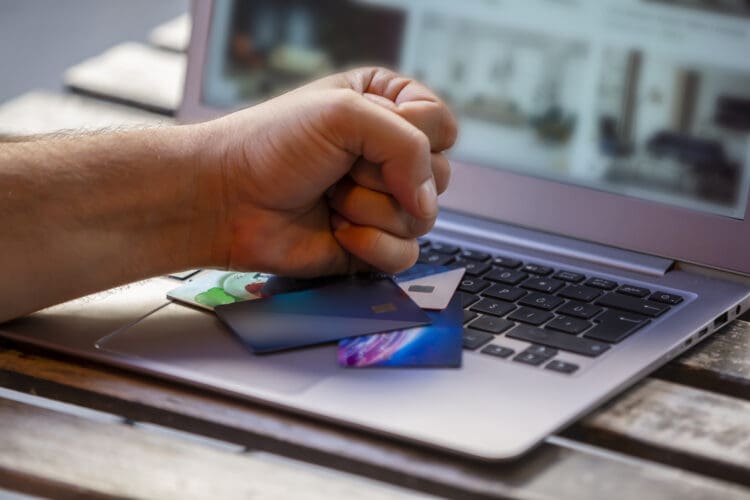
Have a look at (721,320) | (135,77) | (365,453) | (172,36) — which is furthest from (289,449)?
(172,36)

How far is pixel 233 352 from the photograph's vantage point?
2.23 feet

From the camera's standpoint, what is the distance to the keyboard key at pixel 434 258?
857 millimetres

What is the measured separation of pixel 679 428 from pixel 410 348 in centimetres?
17

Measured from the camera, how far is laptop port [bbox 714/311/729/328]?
0.79 metres

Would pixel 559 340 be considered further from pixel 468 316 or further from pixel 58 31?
pixel 58 31

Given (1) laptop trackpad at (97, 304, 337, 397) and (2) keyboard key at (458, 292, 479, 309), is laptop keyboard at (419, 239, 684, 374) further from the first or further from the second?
(1) laptop trackpad at (97, 304, 337, 397)

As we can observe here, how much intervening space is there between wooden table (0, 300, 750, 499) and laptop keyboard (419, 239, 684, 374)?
0.05 meters

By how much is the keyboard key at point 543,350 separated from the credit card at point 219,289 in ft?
0.64

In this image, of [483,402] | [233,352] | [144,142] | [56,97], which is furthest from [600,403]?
[56,97]

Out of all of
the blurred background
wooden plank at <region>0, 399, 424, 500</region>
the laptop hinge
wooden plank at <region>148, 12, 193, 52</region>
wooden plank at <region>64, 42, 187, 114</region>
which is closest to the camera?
wooden plank at <region>0, 399, 424, 500</region>

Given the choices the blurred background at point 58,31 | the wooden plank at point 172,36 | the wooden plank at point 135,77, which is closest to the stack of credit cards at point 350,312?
the wooden plank at point 135,77

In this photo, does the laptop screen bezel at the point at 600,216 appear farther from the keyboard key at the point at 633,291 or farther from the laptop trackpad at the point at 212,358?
the laptop trackpad at the point at 212,358

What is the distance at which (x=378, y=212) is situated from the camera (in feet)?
2.55

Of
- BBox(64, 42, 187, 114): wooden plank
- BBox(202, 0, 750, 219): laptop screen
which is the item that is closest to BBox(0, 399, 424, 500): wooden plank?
BBox(202, 0, 750, 219): laptop screen
